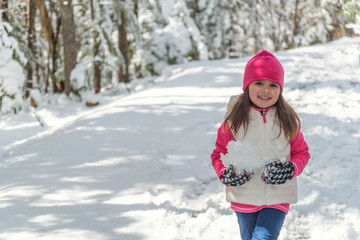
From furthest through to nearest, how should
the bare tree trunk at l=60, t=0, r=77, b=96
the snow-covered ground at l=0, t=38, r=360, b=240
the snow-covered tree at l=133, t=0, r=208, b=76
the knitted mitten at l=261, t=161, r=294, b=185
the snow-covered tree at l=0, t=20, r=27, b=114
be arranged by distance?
the snow-covered tree at l=133, t=0, r=208, b=76, the bare tree trunk at l=60, t=0, r=77, b=96, the snow-covered tree at l=0, t=20, r=27, b=114, the snow-covered ground at l=0, t=38, r=360, b=240, the knitted mitten at l=261, t=161, r=294, b=185

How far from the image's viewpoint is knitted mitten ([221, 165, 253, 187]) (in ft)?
7.51

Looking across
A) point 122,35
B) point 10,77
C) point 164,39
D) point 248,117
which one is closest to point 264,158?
point 248,117

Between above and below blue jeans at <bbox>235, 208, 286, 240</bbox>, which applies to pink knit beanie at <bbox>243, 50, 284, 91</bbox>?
above

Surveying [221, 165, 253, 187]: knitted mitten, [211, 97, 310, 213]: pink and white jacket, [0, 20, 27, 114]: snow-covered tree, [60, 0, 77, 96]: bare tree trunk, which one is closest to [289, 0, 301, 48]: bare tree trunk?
[60, 0, 77, 96]: bare tree trunk

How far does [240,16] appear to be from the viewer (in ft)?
72.7

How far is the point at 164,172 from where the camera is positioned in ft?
16.4

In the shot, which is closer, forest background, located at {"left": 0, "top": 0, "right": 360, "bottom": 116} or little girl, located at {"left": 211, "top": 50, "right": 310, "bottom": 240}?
little girl, located at {"left": 211, "top": 50, "right": 310, "bottom": 240}

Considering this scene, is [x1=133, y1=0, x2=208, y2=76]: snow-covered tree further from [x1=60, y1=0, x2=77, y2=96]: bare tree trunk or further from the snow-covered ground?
the snow-covered ground

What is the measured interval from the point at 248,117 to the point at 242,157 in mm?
328

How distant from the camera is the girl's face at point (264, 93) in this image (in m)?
2.47

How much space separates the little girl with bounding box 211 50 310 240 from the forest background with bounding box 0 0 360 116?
321 cm

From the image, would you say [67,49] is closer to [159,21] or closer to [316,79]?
[159,21]

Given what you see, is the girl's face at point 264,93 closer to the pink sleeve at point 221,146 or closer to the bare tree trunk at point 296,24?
the pink sleeve at point 221,146

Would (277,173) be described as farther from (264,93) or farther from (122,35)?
(122,35)
